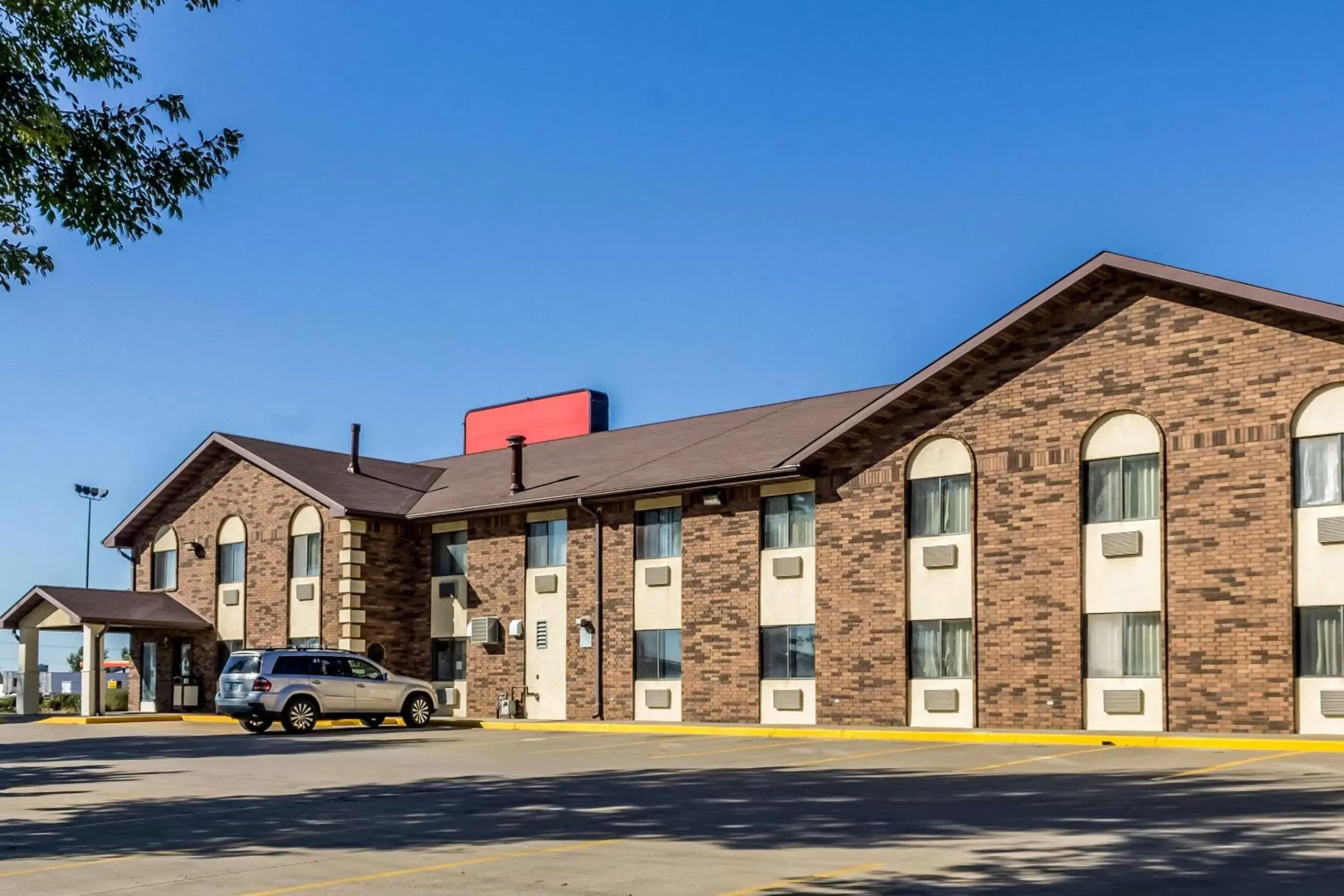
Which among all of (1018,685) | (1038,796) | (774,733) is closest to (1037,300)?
(1018,685)

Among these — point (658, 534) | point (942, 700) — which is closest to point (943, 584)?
point (942, 700)

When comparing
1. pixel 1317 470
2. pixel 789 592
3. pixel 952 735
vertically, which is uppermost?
pixel 1317 470

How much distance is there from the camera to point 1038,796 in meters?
15.3

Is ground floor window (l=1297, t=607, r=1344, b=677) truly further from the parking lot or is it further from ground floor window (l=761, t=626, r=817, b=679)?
ground floor window (l=761, t=626, r=817, b=679)

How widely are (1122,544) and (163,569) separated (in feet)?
94.0

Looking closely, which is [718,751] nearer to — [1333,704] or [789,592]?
[789,592]

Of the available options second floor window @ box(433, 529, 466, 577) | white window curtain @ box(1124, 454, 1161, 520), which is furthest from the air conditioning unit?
white window curtain @ box(1124, 454, 1161, 520)

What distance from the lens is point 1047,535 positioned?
26.2 meters

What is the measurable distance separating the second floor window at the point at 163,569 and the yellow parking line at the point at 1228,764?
31783 mm

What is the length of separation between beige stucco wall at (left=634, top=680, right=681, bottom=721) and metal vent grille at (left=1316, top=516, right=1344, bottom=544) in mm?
13435

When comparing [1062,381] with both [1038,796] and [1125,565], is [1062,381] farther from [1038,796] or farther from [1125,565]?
[1038,796]

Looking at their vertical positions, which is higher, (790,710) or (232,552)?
(232,552)

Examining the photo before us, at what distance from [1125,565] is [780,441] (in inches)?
350

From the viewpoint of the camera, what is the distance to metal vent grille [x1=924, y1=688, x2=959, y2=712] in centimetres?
2719
